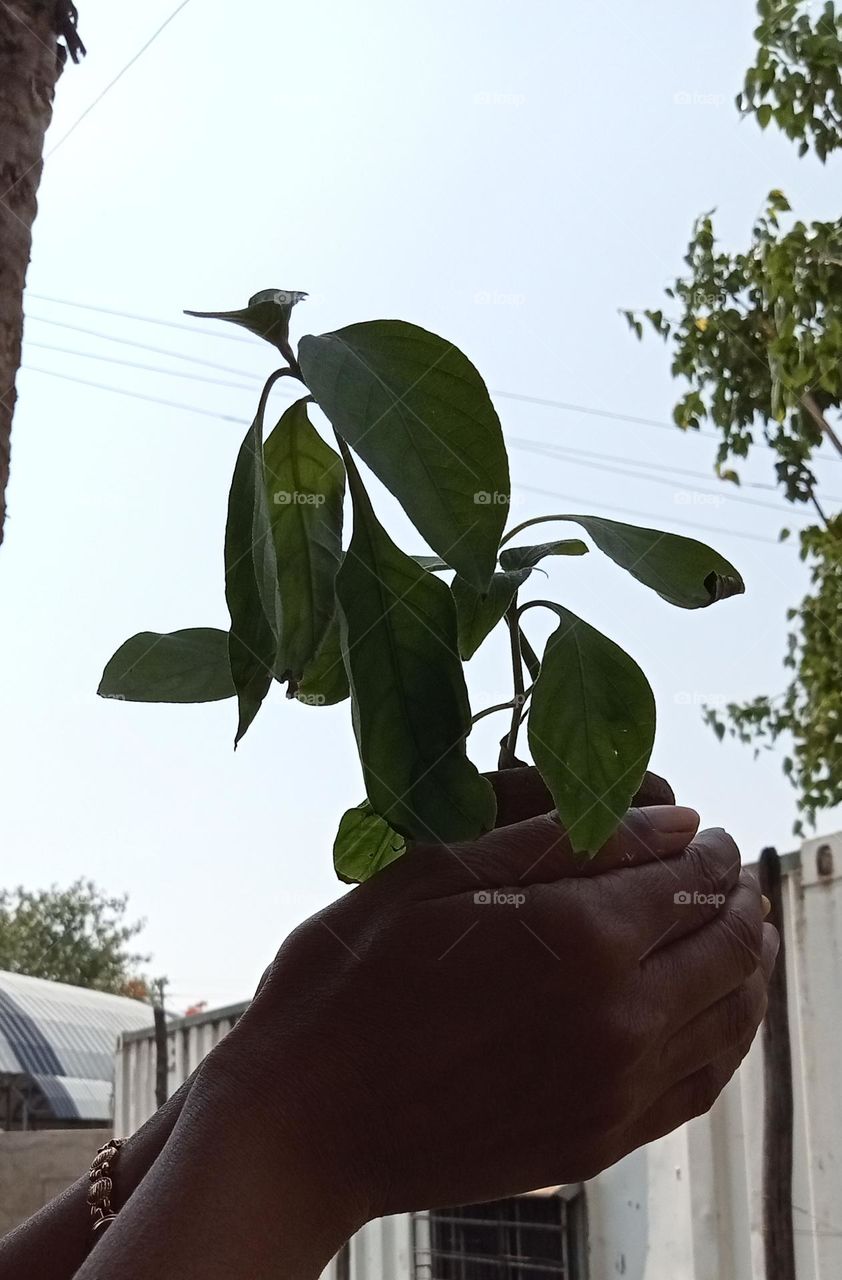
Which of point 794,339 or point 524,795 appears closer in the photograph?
point 524,795

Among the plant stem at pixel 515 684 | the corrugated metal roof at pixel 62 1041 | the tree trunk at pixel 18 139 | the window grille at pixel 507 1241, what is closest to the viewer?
the plant stem at pixel 515 684

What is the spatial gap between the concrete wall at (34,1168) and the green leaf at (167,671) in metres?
1.06

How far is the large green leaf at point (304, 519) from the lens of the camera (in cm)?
33

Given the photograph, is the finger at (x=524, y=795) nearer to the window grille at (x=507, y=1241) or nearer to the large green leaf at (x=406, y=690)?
the large green leaf at (x=406, y=690)

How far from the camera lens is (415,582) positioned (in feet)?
1.06

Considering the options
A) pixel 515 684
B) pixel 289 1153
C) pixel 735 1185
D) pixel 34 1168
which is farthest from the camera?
pixel 735 1185

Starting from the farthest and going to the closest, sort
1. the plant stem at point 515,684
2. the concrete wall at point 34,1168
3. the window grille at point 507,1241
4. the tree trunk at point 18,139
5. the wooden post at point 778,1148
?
1. the window grille at point 507,1241
2. the concrete wall at point 34,1168
3. the wooden post at point 778,1148
4. the tree trunk at point 18,139
5. the plant stem at point 515,684

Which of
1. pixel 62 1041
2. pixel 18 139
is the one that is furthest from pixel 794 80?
pixel 62 1041

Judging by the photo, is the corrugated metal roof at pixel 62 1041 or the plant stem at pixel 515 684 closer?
the plant stem at pixel 515 684

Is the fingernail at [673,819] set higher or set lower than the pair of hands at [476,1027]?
higher

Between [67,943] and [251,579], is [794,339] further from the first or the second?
[67,943]

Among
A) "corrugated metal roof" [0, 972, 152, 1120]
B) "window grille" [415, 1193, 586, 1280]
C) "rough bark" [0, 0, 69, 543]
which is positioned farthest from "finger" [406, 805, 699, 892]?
"corrugated metal roof" [0, 972, 152, 1120]

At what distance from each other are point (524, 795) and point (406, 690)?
0.24 ft

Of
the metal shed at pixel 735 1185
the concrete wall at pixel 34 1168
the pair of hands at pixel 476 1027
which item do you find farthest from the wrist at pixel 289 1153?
the metal shed at pixel 735 1185
